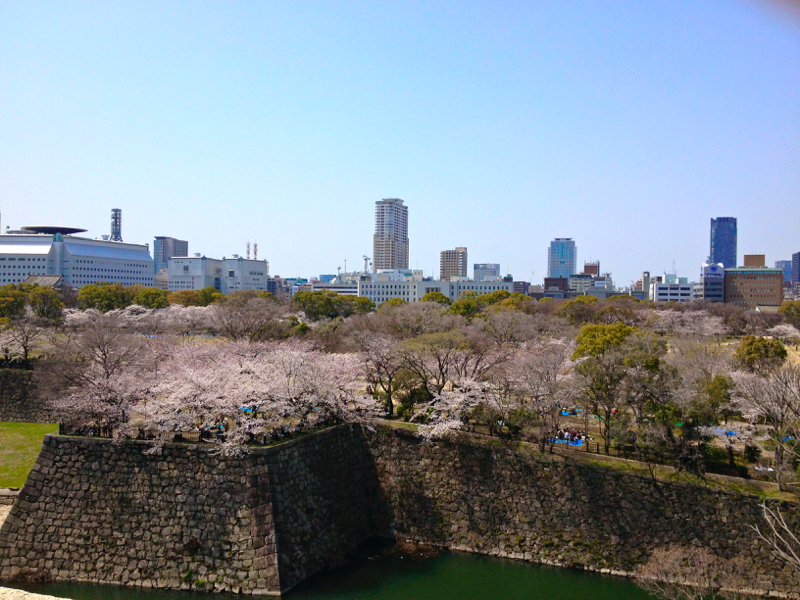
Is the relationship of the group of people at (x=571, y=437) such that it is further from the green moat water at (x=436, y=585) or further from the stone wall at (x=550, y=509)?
the green moat water at (x=436, y=585)

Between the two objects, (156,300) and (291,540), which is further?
(156,300)

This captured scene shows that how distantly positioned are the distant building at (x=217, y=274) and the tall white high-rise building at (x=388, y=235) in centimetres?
4956

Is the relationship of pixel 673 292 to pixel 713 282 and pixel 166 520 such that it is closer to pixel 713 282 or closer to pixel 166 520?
pixel 713 282

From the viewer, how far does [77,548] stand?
55.2ft

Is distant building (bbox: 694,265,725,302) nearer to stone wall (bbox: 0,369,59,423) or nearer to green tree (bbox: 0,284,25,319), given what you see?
green tree (bbox: 0,284,25,319)

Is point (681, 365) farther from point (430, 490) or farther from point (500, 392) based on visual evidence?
point (430, 490)

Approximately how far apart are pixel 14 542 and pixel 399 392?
543 inches

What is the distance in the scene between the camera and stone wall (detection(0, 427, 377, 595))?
16281 mm

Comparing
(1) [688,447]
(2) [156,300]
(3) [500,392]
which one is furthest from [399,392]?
(2) [156,300]

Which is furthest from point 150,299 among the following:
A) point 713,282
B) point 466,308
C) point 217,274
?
point 713,282

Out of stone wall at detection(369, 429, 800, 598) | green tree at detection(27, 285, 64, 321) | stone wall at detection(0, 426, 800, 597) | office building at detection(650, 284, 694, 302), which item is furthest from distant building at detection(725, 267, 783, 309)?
green tree at detection(27, 285, 64, 321)

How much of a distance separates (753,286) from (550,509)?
324ft

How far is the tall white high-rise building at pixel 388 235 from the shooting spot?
179125mm

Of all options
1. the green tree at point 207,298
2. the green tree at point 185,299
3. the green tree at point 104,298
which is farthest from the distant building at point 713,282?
the green tree at point 104,298
